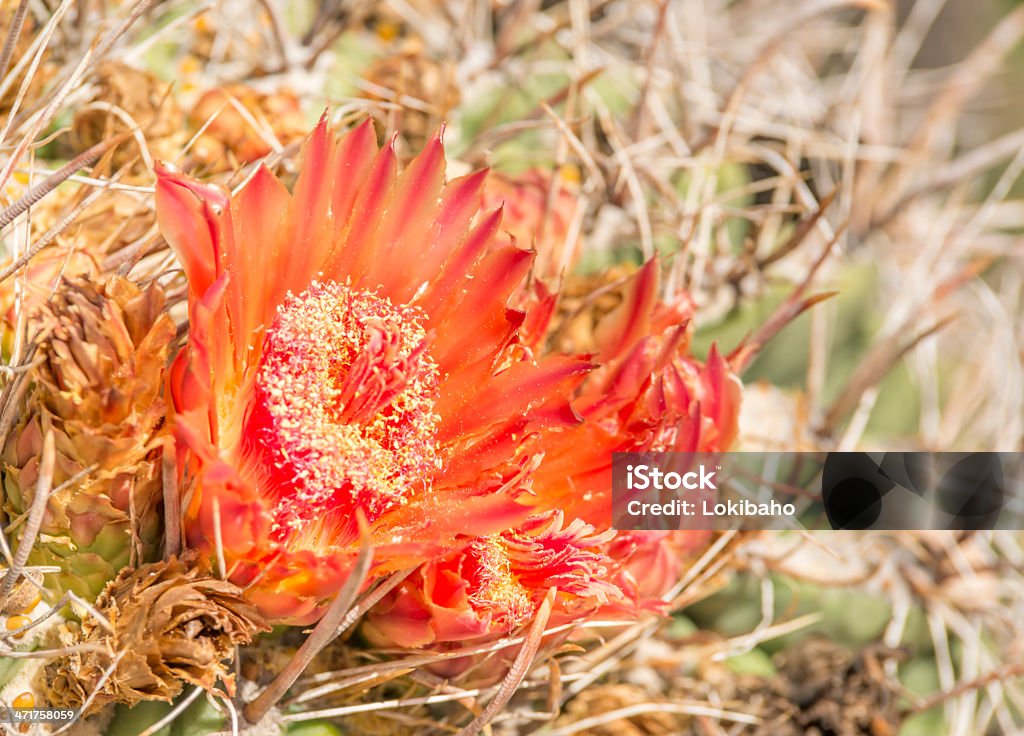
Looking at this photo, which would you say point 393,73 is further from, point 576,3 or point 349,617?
point 349,617

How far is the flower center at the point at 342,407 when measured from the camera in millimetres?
784

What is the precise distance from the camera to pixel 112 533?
2.54ft

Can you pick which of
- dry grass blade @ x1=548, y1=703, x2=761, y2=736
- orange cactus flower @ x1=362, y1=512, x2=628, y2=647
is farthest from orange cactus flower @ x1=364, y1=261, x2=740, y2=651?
dry grass blade @ x1=548, y1=703, x2=761, y2=736

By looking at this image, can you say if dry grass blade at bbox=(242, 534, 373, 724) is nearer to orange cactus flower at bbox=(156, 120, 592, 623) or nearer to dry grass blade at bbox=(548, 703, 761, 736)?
orange cactus flower at bbox=(156, 120, 592, 623)

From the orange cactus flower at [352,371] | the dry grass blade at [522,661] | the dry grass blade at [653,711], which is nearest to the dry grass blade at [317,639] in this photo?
the orange cactus flower at [352,371]

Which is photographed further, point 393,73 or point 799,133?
point 799,133

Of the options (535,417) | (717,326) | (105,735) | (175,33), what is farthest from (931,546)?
(175,33)

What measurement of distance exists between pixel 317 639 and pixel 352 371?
8.1 inches

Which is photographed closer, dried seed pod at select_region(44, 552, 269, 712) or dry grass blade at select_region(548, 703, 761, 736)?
dried seed pod at select_region(44, 552, 269, 712)

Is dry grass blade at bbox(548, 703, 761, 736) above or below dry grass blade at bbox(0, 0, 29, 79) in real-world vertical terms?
below

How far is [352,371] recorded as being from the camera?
815 mm

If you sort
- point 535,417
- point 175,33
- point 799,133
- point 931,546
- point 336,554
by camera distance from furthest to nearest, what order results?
point 799,133, point 931,546, point 175,33, point 535,417, point 336,554

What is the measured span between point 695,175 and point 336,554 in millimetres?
825

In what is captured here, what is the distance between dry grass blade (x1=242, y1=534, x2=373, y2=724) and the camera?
26.5 inches
